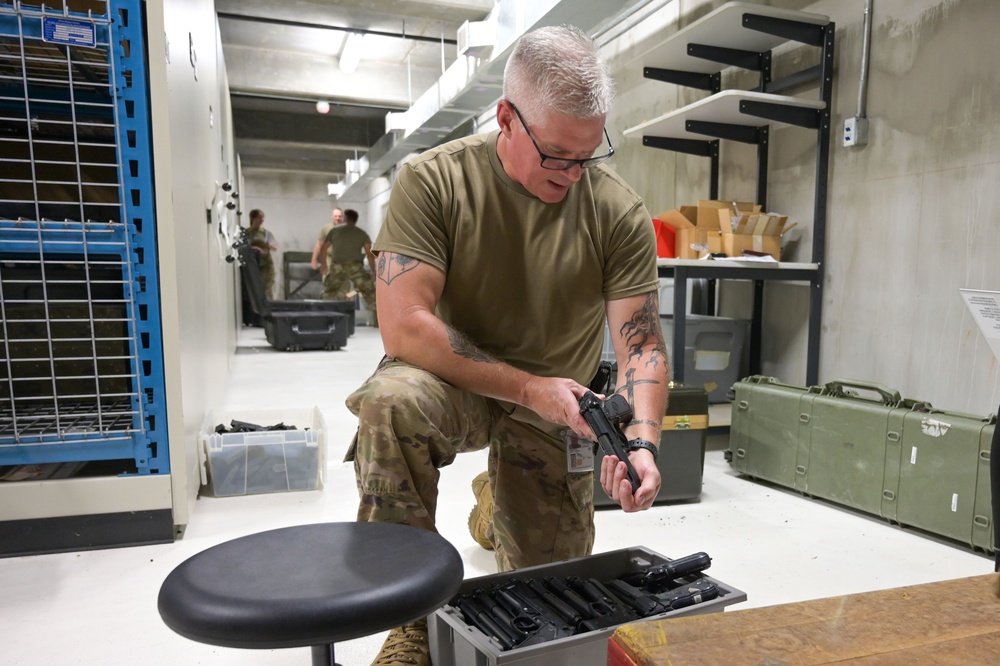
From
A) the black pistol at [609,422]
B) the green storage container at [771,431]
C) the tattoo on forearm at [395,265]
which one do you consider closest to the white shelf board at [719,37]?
the green storage container at [771,431]

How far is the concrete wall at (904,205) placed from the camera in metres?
2.15

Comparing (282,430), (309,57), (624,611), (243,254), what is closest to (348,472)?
(282,430)

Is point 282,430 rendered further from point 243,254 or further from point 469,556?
point 243,254

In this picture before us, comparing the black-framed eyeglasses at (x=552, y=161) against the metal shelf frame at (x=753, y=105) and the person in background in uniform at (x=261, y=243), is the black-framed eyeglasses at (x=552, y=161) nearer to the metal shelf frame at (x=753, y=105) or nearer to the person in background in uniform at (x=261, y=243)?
the metal shelf frame at (x=753, y=105)

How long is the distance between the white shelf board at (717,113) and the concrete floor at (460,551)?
1.47 metres

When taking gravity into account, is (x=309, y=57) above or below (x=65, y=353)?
above

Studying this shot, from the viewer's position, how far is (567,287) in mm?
1373

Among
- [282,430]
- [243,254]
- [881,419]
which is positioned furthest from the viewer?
[243,254]

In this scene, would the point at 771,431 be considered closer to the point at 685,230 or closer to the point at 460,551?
the point at 685,230

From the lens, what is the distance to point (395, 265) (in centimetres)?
125

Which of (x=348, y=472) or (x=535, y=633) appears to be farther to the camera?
(x=348, y=472)

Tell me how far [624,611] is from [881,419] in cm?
138

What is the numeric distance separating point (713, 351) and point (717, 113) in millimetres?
1062

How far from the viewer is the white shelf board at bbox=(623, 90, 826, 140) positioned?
2518 mm
